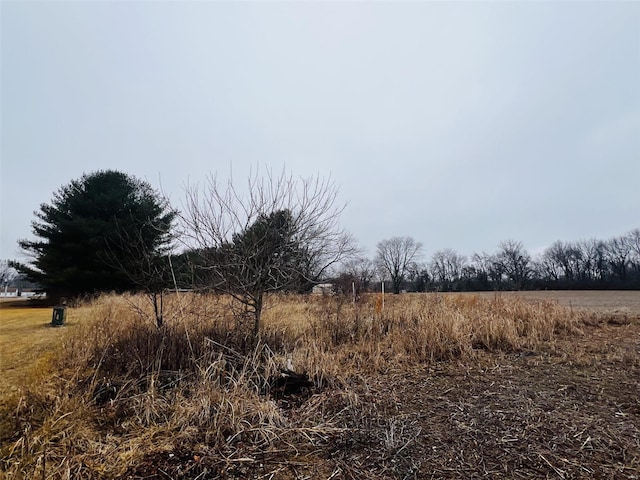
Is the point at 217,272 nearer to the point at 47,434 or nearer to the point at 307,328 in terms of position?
the point at 307,328

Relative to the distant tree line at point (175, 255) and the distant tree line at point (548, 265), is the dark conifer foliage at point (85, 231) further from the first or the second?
the distant tree line at point (548, 265)

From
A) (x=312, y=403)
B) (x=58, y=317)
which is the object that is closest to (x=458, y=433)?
(x=312, y=403)

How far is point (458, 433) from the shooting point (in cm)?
233

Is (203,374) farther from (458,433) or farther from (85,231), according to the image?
(85,231)

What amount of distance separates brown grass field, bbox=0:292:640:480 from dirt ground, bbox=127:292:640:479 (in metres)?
0.01

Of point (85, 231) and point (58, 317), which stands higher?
point (85, 231)

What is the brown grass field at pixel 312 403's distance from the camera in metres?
2.00

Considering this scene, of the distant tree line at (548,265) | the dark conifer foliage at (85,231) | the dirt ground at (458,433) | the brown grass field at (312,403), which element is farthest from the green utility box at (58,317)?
the distant tree line at (548,265)

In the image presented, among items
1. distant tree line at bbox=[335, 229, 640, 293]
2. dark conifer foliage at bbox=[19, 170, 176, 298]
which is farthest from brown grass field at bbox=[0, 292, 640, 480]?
distant tree line at bbox=[335, 229, 640, 293]

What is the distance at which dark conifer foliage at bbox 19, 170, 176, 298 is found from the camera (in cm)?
1415

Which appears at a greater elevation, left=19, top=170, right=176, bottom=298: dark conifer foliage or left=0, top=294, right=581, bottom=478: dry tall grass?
left=19, top=170, right=176, bottom=298: dark conifer foliage

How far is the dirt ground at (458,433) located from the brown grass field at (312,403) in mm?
12

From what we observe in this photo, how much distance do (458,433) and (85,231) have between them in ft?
53.3

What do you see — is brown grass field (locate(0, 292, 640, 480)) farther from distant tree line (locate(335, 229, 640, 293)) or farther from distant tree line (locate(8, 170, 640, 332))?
distant tree line (locate(335, 229, 640, 293))
